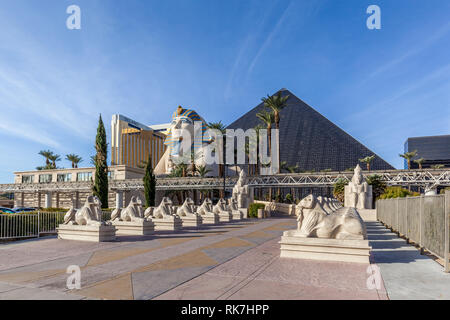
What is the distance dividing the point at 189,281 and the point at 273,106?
37.5 meters

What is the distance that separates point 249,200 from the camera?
27656 mm

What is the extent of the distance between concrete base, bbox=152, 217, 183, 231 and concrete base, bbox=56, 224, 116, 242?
3922 mm

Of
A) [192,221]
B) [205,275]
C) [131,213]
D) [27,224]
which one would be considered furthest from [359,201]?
[27,224]

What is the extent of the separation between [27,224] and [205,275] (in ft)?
29.7

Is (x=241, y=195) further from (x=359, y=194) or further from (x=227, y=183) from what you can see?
(x=227, y=183)

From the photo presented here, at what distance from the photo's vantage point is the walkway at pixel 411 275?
14.4 feet

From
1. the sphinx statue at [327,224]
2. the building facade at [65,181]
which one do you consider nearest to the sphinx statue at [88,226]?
the sphinx statue at [327,224]

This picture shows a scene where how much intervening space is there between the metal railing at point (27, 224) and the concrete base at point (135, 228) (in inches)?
104

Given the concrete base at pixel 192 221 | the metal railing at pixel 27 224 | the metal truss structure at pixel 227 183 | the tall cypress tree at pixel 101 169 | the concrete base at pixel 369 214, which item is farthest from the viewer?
the metal truss structure at pixel 227 183

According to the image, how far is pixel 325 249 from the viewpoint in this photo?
6805 millimetres

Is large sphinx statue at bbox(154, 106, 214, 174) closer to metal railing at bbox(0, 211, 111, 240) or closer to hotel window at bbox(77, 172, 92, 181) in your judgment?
hotel window at bbox(77, 172, 92, 181)

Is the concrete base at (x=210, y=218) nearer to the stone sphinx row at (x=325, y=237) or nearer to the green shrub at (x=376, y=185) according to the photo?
the stone sphinx row at (x=325, y=237)

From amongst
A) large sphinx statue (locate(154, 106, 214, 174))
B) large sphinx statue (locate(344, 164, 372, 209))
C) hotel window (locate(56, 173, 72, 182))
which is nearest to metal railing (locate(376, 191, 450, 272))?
large sphinx statue (locate(344, 164, 372, 209))
